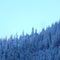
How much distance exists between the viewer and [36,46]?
3420 inches

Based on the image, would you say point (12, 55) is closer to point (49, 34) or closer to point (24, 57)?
point (24, 57)

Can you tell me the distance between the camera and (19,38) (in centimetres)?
9731

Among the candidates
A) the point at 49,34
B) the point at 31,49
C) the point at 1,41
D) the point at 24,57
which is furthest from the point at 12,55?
the point at 1,41

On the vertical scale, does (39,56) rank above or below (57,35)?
below

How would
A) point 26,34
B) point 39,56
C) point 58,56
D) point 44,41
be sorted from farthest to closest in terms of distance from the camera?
point 26,34
point 44,41
point 39,56
point 58,56

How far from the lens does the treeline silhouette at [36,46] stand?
74.5 meters

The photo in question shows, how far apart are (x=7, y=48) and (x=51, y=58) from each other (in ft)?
70.5

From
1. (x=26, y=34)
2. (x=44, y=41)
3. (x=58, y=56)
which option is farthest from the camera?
(x=26, y=34)

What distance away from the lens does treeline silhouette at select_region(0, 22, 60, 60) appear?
244ft

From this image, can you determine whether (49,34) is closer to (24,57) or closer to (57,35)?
(57,35)

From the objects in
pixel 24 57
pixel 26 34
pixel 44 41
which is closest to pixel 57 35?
pixel 44 41

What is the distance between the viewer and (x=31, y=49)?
3359 inches

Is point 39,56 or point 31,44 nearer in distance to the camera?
point 39,56

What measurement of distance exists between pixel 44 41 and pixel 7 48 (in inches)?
455
